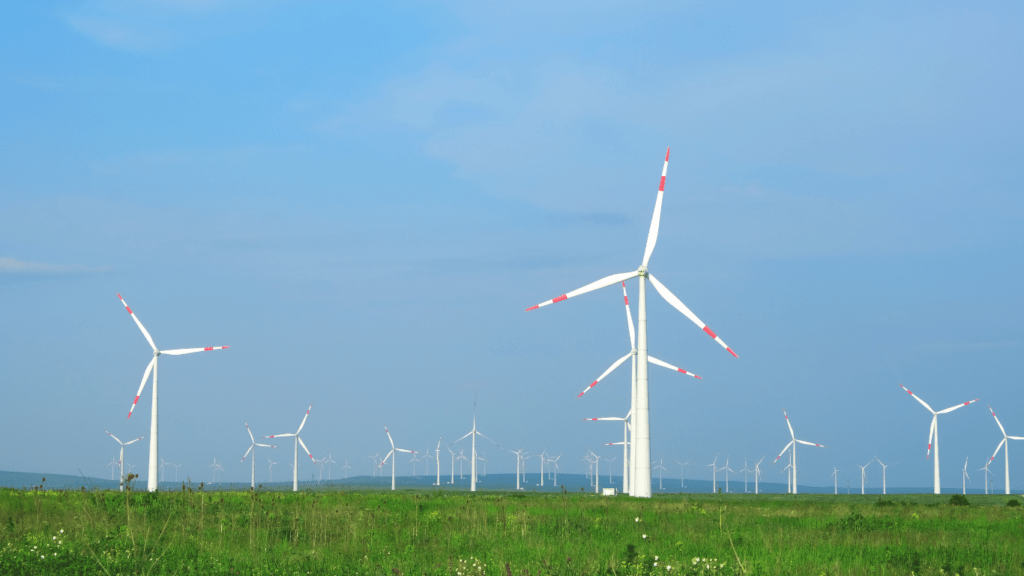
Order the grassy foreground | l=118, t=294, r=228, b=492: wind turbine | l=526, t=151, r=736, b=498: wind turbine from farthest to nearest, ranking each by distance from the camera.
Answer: l=118, t=294, r=228, b=492: wind turbine < l=526, t=151, r=736, b=498: wind turbine < the grassy foreground

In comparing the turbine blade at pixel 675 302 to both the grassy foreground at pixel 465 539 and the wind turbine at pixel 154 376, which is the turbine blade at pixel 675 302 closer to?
the grassy foreground at pixel 465 539


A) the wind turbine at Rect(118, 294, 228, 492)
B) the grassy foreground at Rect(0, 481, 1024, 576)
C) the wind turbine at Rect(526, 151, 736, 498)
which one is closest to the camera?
the grassy foreground at Rect(0, 481, 1024, 576)

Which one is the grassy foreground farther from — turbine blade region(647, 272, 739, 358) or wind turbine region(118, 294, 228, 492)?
wind turbine region(118, 294, 228, 492)

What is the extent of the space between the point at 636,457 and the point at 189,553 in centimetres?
3430

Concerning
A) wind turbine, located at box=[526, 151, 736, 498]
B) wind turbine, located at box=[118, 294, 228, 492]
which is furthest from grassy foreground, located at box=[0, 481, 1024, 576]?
wind turbine, located at box=[118, 294, 228, 492]

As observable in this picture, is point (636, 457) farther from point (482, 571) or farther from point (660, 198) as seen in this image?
point (482, 571)

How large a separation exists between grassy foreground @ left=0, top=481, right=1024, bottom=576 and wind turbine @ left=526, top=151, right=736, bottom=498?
1604 cm

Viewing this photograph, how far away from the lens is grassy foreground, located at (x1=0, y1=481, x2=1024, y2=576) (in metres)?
15.5

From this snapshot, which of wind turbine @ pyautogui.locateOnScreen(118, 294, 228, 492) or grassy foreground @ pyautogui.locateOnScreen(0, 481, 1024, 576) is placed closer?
grassy foreground @ pyautogui.locateOnScreen(0, 481, 1024, 576)

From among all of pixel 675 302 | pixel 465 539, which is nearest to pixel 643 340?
pixel 675 302

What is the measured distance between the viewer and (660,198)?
56000 mm

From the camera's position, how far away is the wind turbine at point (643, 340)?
47656 millimetres

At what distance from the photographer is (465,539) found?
20562mm

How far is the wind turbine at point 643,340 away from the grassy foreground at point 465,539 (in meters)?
16.0
